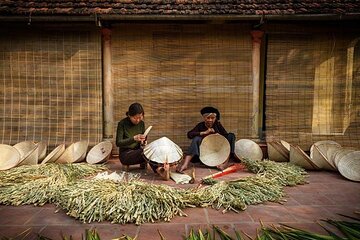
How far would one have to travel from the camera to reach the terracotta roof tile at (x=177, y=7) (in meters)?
5.90

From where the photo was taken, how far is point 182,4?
6227 millimetres

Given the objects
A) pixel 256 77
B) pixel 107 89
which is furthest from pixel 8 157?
pixel 256 77

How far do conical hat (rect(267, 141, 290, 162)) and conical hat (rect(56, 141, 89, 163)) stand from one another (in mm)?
3653

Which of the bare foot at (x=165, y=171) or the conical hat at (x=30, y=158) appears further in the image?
the conical hat at (x=30, y=158)

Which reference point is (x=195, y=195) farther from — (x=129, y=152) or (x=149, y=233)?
(x=129, y=152)

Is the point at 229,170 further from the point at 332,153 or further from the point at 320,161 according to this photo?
the point at 332,153

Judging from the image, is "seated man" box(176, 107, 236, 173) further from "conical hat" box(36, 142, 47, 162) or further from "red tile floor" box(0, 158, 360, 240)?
"conical hat" box(36, 142, 47, 162)

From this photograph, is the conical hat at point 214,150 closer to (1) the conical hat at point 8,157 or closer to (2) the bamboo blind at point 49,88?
(2) the bamboo blind at point 49,88

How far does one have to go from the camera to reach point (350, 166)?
4840 mm

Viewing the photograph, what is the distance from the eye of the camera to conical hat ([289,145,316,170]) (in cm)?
521

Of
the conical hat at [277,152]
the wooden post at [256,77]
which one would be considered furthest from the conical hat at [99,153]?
the conical hat at [277,152]

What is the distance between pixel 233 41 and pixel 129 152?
10.9 feet

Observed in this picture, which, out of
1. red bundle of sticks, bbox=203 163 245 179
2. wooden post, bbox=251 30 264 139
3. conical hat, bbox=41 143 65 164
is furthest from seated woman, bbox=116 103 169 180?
wooden post, bbox=251 30 264 139

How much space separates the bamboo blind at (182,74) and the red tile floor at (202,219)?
2867mm
